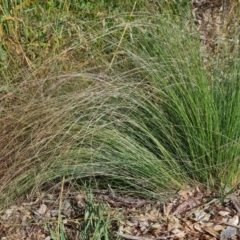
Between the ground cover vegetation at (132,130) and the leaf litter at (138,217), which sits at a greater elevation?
the ground cover vegetation at (132,130)

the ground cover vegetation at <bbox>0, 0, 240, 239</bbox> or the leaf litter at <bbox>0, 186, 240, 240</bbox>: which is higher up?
the ground cover vegetation at <bbox>0, 0, 240, 239</bbox>

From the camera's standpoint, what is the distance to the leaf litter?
269cm

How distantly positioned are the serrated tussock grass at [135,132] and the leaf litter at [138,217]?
65 mm

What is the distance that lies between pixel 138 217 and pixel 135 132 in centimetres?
38

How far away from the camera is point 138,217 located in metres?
2.78

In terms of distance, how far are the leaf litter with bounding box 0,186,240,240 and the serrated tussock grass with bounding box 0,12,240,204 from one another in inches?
2.6

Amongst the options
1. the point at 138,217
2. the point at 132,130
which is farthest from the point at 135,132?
the point at 138,217

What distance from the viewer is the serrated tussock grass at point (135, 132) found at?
9.32ft

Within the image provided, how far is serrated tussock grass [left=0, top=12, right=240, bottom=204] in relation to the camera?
9.32 feet

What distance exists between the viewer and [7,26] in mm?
3809

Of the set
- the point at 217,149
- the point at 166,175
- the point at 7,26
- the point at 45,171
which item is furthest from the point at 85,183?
the point at 7,26

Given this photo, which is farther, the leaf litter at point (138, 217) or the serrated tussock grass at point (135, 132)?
the serrated tussock grass at point (135, 132)

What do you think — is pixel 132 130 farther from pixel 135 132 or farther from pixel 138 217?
pixel 138 217

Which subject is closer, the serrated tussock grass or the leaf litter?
the leaf litter
